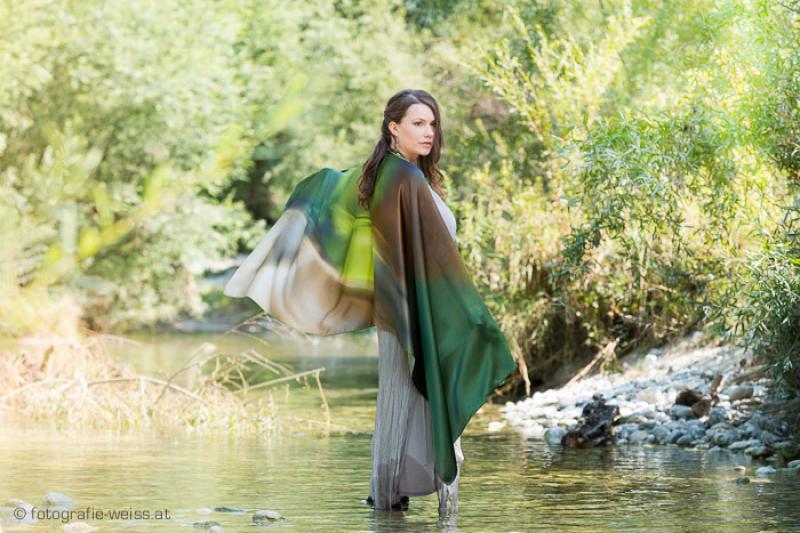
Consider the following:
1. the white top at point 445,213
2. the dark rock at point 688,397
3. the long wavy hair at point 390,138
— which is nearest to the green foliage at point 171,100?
the dark rock at point 688,397

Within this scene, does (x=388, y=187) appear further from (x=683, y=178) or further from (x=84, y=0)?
(x=84, y=0)

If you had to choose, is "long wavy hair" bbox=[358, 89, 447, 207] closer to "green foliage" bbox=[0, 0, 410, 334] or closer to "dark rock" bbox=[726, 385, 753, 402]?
"dark rock" bbox=[726, 385, 753, 402]

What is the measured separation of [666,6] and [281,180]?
15.1 m

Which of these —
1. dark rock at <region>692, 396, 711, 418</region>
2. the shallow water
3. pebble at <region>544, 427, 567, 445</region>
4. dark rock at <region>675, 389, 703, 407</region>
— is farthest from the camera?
dark rock at <region>675, 389, 703, 407</region>

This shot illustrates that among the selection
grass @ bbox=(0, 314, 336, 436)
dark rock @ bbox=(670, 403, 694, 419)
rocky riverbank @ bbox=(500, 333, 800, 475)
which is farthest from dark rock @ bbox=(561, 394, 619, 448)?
grass @ bbox=(0, 314, 336, 436)

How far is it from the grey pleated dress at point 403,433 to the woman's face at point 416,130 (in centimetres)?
21

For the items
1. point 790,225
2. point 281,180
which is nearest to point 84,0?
point 281,180

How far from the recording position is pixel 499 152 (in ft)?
49.8

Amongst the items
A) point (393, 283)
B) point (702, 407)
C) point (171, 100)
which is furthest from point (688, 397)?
point (171, 100)

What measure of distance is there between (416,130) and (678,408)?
5.58 meters

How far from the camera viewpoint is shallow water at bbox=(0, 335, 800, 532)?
571 cm

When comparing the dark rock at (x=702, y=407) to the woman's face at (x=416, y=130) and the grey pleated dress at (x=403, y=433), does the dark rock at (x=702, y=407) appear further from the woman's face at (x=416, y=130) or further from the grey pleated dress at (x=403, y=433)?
the woman's face at (x=416, y=130)

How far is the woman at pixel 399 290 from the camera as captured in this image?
220 inches

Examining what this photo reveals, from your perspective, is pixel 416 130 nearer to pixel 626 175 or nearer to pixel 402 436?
pixel 402 436
